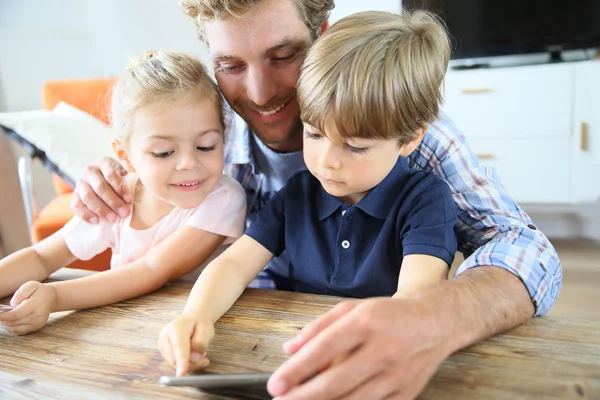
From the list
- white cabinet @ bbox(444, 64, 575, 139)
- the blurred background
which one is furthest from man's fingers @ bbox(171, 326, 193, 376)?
white cabinet @ bbox(444, 64, 575, 139)

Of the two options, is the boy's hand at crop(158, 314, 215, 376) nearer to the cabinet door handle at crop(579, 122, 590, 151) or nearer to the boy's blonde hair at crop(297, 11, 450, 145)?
the boy's blonde hair at crop(297, 11, 450, 145)

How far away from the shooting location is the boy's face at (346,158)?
76 cm

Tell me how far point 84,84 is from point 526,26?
2238 mm

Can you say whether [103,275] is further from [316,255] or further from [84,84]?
[84,84]

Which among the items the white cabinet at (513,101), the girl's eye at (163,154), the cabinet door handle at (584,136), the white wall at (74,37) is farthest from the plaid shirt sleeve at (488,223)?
the white wall at (74,37)

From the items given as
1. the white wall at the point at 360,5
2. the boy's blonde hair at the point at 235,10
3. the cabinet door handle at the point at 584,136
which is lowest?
the cabinet door handle at the point at 584,136

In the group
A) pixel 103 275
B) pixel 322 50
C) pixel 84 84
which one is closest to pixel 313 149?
pixel 322 50

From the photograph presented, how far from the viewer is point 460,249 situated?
940 millimetres

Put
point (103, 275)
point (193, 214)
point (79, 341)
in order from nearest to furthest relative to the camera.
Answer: point (79, 341)
point (103, 275)
point (193, 214)

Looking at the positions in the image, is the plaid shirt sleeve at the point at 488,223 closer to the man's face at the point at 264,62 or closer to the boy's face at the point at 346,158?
the boy's face at the point at 346,158

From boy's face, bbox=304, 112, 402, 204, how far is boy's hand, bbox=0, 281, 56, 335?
47cm

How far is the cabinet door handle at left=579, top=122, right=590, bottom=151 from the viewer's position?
2436 mm

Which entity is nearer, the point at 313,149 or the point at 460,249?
the point at 313,149

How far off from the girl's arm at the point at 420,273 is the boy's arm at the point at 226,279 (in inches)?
10.0
